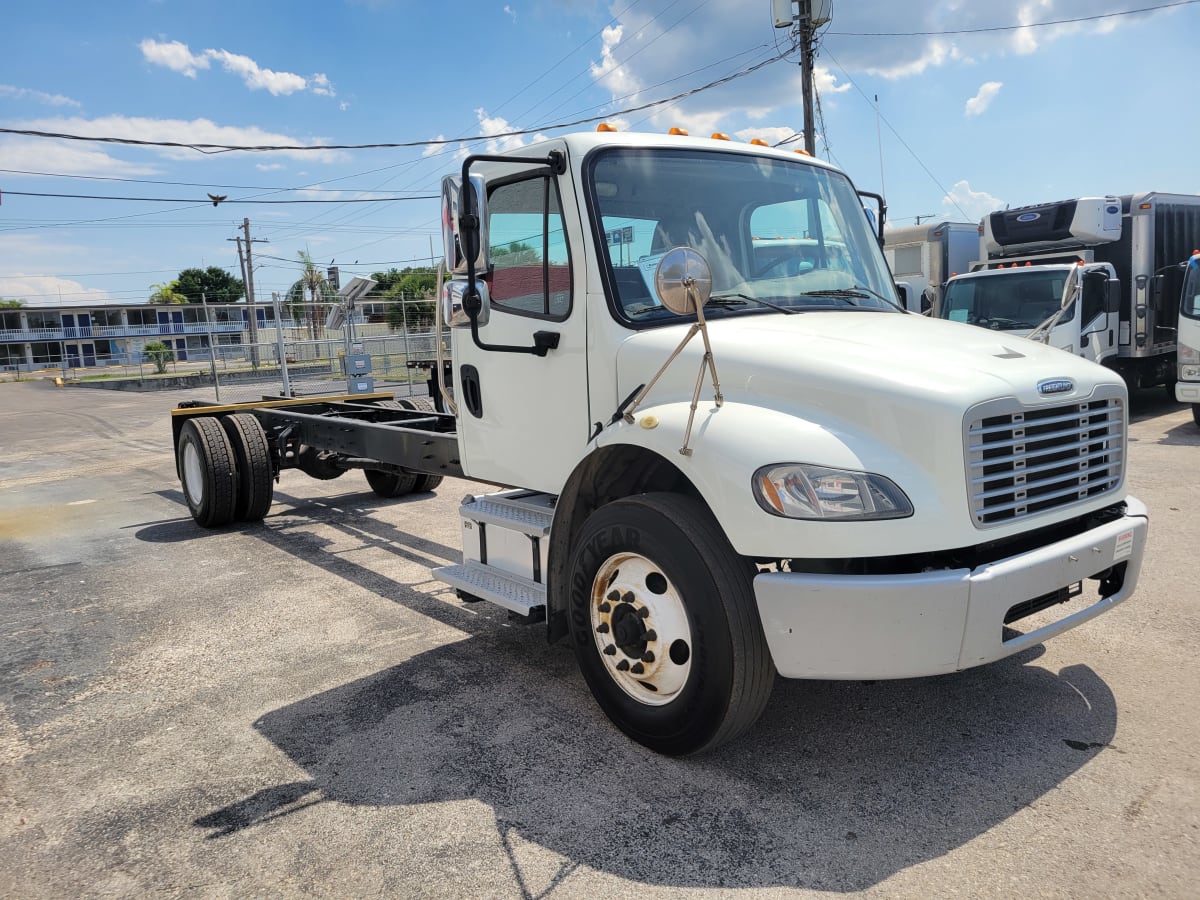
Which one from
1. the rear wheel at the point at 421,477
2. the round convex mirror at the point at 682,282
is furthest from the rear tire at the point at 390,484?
the round convex mirror at the point at 682,282

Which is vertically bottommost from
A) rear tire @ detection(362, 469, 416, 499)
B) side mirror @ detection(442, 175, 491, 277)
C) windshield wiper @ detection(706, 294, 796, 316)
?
rear tire @ detection(362, 469, 416, 499)

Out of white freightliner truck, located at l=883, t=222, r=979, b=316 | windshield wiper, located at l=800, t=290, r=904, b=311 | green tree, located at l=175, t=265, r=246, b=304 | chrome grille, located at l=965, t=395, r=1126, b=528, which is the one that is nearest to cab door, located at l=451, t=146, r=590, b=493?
windshield wiper, located at l=800, t=290, r=904, b=311

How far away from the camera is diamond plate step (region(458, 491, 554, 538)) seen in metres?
4.25

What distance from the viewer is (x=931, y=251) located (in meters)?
15.9

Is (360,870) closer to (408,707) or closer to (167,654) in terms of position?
(408,707)

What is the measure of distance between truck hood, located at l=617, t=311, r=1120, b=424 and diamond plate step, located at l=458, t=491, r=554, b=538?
0.84 m

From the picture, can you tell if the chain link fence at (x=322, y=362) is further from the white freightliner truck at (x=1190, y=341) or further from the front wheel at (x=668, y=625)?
the white freightliner truck at (x=1190, y=341)

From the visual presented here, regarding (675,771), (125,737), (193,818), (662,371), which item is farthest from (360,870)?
(662,371)

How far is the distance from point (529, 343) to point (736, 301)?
38.5 inches

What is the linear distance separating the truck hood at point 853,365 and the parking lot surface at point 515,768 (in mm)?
1377

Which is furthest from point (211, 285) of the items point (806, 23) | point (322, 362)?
point (806, 23)

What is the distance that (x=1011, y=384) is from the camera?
315cm

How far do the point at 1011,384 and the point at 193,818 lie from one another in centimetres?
330

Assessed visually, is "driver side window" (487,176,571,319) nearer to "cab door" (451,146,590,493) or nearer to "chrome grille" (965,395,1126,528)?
"cab door" (451,146,590,493)
